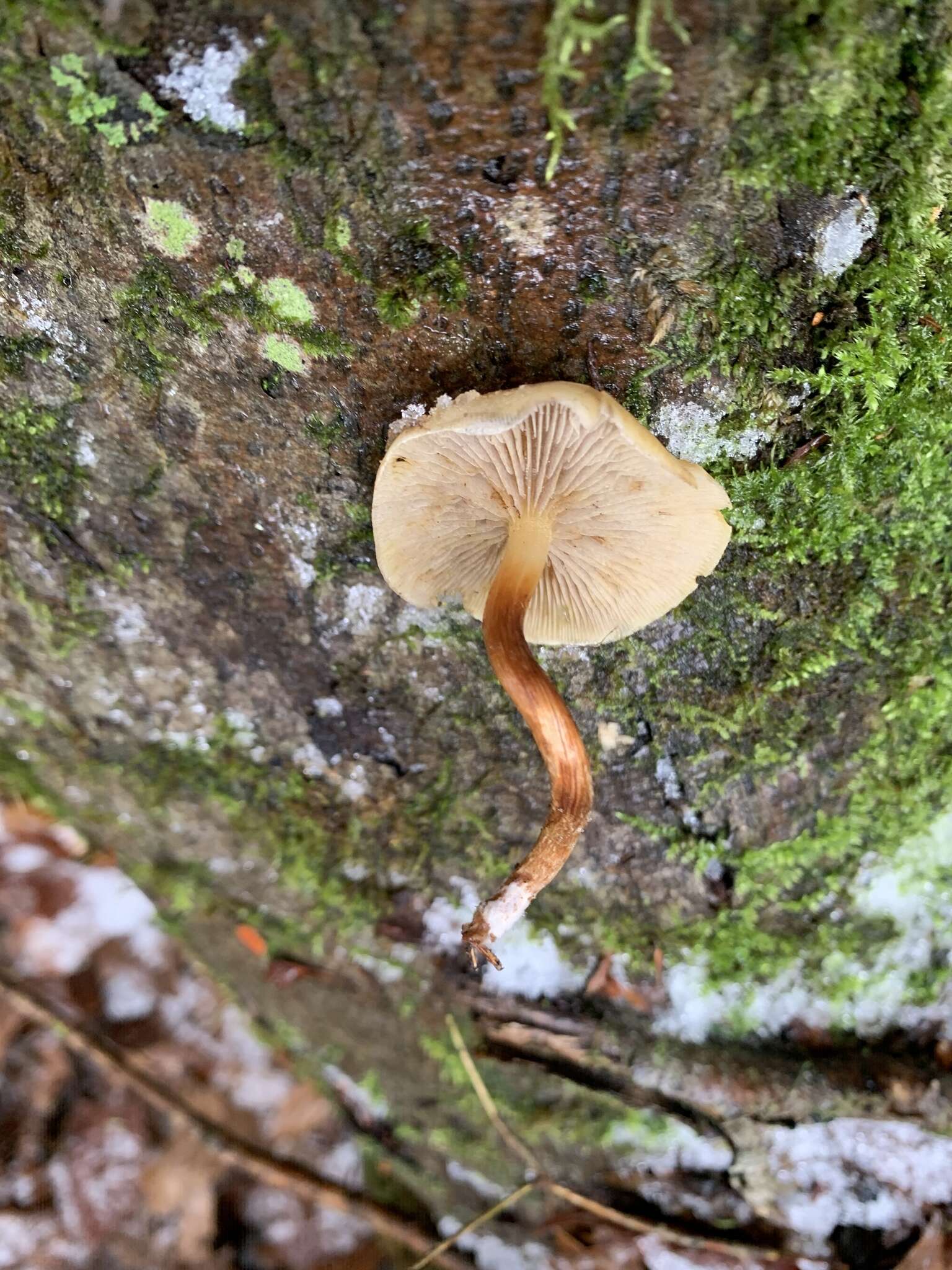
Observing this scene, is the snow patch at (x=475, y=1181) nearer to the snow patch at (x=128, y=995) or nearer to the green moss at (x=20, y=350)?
the snow patch at (x=128, y=995)

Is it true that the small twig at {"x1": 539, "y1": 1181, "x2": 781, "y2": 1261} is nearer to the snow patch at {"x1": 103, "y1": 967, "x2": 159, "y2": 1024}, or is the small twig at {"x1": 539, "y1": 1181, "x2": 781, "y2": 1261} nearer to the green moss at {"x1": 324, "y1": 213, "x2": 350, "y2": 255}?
the snow patch at {"x1": 103, "y1": 967, "x2": 159, "y2": 1024}

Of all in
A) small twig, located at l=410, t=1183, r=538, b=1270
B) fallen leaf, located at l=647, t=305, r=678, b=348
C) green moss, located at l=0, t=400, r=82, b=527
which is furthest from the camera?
small twig, located at l=410, t=1183, r=538, b=1270

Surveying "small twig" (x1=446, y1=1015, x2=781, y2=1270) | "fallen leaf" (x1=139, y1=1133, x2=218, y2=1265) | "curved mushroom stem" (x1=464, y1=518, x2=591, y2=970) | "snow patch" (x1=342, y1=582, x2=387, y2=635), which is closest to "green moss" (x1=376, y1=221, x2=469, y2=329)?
"curved mushroom stem" (x1=464, y1=518, x2=591, y2=970)

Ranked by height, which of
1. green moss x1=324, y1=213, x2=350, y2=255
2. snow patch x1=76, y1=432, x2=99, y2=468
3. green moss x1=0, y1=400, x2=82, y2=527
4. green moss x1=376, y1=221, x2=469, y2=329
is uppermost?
green moss x1=376, y1=221, x2=469, y2=329

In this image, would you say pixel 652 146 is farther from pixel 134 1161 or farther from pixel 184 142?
pixel 134 1161

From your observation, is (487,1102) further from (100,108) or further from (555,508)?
(100,108)

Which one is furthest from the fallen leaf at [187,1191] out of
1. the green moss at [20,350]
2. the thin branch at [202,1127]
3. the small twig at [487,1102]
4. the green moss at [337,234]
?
the green moss at [337,234]
